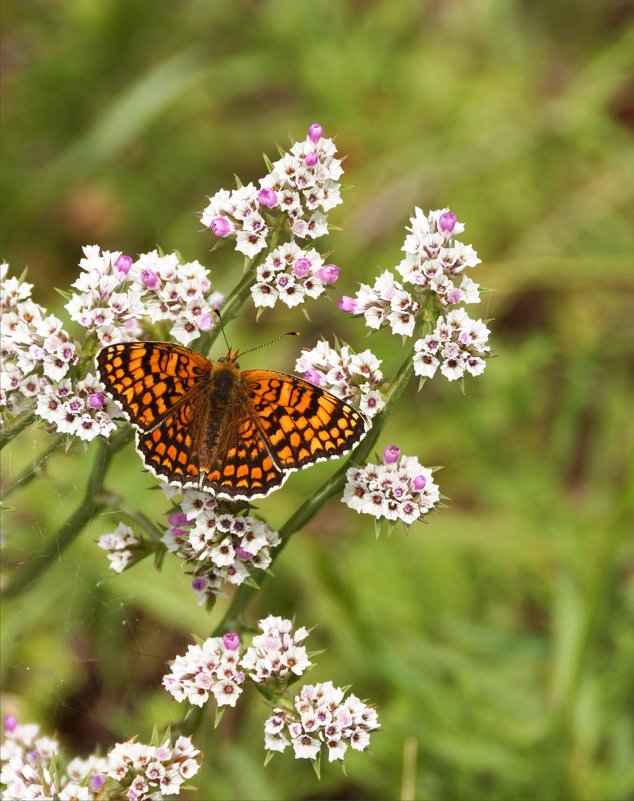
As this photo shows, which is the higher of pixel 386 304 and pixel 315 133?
pixel 315 133

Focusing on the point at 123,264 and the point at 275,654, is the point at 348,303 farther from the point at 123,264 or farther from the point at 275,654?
the point at 275,654

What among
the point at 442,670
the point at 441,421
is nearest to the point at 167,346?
the point at 442,670

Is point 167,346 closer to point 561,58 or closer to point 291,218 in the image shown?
point 291,218

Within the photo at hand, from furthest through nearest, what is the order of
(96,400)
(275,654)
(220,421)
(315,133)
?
(220,421) < (315,133) < (96,400) < (275,654)

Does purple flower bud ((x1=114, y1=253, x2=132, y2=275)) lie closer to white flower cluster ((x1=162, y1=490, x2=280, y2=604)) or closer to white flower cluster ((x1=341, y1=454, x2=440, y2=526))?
white flower cluster ((x1=162, y1=490, x2=280, y2=604))

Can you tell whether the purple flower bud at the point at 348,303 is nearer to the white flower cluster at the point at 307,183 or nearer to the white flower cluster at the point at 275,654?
the white flower cluster at the point at 307,183

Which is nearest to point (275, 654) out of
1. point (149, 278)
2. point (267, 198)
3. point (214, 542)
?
point (214, 542)

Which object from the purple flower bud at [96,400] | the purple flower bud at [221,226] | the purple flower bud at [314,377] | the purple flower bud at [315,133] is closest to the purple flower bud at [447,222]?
the purple flower bud at [315,133]

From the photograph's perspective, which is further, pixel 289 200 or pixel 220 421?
pixel 220 421
